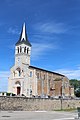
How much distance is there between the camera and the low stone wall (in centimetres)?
3972

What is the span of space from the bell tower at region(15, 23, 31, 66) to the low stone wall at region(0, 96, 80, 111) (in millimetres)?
20281

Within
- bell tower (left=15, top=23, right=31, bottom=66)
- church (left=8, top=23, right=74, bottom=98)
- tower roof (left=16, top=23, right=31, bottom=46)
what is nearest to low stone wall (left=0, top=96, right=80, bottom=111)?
church (left=8, top=23, right=74, bottom=98)

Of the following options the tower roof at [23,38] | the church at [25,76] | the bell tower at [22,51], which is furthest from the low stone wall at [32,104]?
the tower roof at [23,38]

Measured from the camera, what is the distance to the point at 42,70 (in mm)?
76500

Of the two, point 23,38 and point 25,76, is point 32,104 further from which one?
point 23,38

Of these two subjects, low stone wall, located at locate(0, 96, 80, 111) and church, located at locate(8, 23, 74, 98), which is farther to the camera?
church, located at locate(8, 23, 74, 98)

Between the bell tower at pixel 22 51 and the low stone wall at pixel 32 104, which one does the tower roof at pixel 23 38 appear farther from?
the low stone wall at pixel 32 104

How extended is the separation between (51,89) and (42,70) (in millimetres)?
7359

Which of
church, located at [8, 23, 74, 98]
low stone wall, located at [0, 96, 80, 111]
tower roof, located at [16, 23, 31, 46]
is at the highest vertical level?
tower roof, located at [16, 23, 31, 46]

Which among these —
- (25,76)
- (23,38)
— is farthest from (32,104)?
(23,38)

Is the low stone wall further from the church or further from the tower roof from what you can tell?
the tower roof

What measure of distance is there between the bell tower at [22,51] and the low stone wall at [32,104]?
20281 mm

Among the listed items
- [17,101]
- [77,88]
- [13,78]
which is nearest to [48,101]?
[17,101]

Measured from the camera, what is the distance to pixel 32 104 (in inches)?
1788
